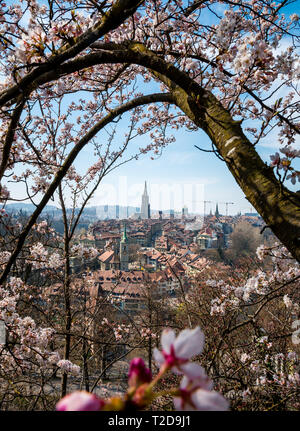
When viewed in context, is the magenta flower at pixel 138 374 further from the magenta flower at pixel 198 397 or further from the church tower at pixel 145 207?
the church tower at pixel 145 207

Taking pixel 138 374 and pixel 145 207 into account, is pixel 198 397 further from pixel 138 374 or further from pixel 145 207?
pixel 145 207

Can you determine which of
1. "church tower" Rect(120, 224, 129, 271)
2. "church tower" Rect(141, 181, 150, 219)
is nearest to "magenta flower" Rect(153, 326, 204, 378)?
"church tower" Rect(120, 224, 129, 271)

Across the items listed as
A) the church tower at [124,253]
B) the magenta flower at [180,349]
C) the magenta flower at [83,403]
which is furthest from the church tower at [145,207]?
the magenta flower at [83,403]

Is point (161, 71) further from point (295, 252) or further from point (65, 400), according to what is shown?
point (65, 400)

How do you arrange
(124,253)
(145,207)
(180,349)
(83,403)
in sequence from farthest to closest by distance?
(145,207) → (124,253) → (180,349) → (83,403)

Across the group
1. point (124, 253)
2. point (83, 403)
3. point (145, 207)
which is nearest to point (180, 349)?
point (83, 403)
